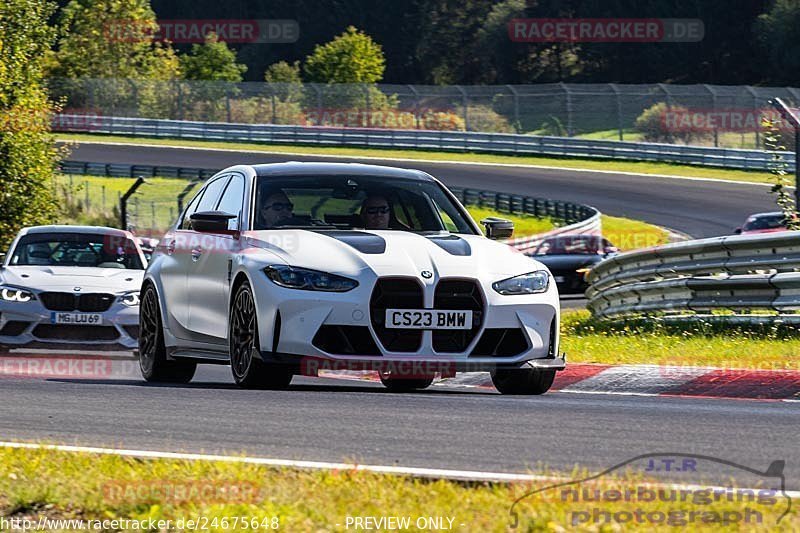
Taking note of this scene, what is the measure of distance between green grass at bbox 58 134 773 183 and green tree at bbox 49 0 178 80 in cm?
2326

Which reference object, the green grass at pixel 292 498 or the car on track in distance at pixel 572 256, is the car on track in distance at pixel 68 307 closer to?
the green grass at pixel 292 498

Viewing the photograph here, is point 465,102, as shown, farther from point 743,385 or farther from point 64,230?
point 743,385

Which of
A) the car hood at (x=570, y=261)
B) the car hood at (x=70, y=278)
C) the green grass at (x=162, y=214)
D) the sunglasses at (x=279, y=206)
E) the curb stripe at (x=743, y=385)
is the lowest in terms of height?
the green grass at (x=162, y=214)

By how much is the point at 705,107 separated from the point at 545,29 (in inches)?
1491

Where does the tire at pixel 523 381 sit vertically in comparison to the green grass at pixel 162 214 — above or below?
above

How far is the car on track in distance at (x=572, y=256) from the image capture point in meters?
26.3

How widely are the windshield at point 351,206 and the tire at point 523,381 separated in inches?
43.3

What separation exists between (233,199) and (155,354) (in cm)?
154

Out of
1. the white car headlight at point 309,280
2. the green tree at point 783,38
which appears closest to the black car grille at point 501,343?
Answer: the white car headlight at point 309,280

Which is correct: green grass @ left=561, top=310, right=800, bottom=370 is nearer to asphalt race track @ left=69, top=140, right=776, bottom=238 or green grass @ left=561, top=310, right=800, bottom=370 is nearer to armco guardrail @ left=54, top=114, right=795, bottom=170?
asphalt race track @ left=69, top=140, right=776, bottom=238

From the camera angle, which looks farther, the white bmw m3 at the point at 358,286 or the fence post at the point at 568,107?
the fence post at the point at 568,107

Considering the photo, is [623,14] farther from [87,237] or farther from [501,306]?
[501,306]

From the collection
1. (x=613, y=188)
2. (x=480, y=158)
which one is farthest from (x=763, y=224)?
(x=480, y=158)

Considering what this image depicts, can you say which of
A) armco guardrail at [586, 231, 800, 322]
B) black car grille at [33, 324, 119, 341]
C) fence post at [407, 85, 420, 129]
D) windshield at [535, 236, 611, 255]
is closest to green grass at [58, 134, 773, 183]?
fence post at [407, 85, 420, 129]
